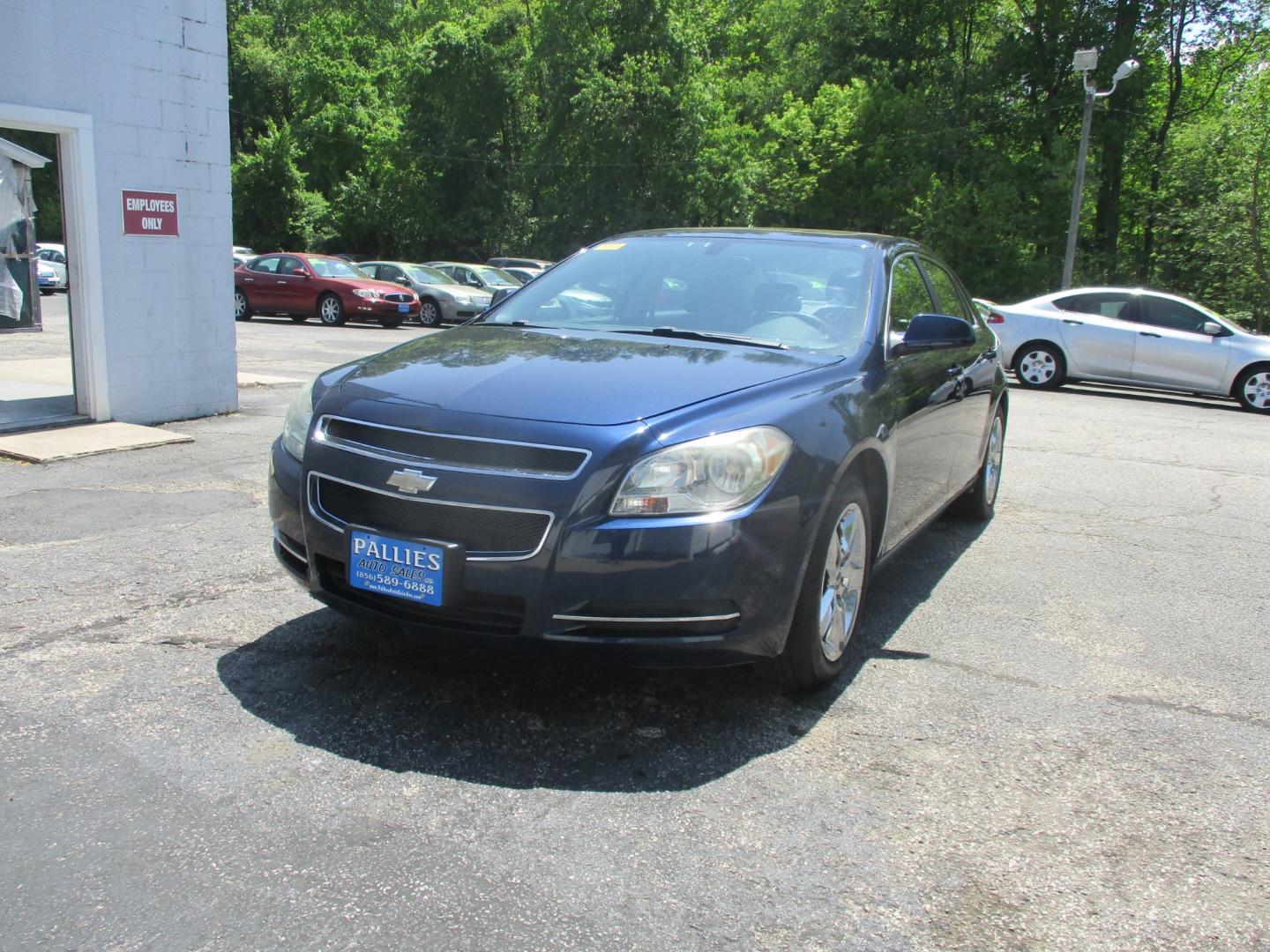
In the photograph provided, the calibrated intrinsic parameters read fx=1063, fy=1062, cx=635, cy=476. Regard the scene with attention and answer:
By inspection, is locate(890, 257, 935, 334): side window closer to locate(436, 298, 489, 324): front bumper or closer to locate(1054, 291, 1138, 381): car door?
locate(1054, 291, 1138, 381): car door

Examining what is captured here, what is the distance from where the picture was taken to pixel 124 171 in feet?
27.3

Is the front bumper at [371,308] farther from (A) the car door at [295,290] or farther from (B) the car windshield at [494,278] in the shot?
(B) the car windshield at [494,278]

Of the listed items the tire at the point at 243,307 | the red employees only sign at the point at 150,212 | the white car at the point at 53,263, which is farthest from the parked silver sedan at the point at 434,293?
the red employees only sign at the point at 150,212

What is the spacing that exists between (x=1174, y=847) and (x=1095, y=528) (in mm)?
3937

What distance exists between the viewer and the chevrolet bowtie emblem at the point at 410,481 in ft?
10.3

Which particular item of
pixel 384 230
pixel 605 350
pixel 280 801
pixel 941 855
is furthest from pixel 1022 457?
pixel 384 230

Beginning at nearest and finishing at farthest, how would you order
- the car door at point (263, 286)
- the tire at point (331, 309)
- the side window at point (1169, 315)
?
the side window at point (1169, 315) < the tire at point (331, 309) < the car door at point (263, 286)

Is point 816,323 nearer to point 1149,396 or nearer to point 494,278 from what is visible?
point 1149,396

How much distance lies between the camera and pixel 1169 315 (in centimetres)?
1407

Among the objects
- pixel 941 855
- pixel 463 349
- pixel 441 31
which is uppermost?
pixel 441 31

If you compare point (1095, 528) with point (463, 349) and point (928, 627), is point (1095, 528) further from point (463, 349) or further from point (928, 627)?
point (463, 349)

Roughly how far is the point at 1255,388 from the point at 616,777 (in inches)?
535

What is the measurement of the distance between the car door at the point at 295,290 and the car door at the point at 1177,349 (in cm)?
1683

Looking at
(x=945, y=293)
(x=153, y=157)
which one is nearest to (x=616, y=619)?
(x=945, y=293)
